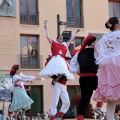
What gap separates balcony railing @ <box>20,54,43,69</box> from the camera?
27844mm

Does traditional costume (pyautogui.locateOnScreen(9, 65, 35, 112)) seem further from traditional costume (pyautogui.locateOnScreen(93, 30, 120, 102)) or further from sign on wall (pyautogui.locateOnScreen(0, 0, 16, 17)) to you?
sign on wall (pyautogui.locateOnScreen(0, 0, 16, 17))

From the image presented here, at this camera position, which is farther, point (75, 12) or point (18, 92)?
point (75, 12)

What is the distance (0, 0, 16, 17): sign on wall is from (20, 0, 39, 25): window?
2.19 feet

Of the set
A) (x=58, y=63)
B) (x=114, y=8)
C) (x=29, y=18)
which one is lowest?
(x=58, y=63)

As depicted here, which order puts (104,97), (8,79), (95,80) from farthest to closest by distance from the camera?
(8,79) < (95,80) < (104,97)

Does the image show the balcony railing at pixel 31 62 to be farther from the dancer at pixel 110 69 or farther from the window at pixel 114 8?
the dancer at pixel 110 69

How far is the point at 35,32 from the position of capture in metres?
28.2

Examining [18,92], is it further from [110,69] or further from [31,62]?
[31,62]

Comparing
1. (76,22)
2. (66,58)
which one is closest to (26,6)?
(76,22)

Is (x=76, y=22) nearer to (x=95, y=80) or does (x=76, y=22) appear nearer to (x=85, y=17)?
(x=85, y=17)

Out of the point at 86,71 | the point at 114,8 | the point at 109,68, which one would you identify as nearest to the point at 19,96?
the point at 86,71

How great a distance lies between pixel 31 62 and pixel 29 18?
10.3ft

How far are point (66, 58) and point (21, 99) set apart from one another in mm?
2680

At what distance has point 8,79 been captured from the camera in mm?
26656
